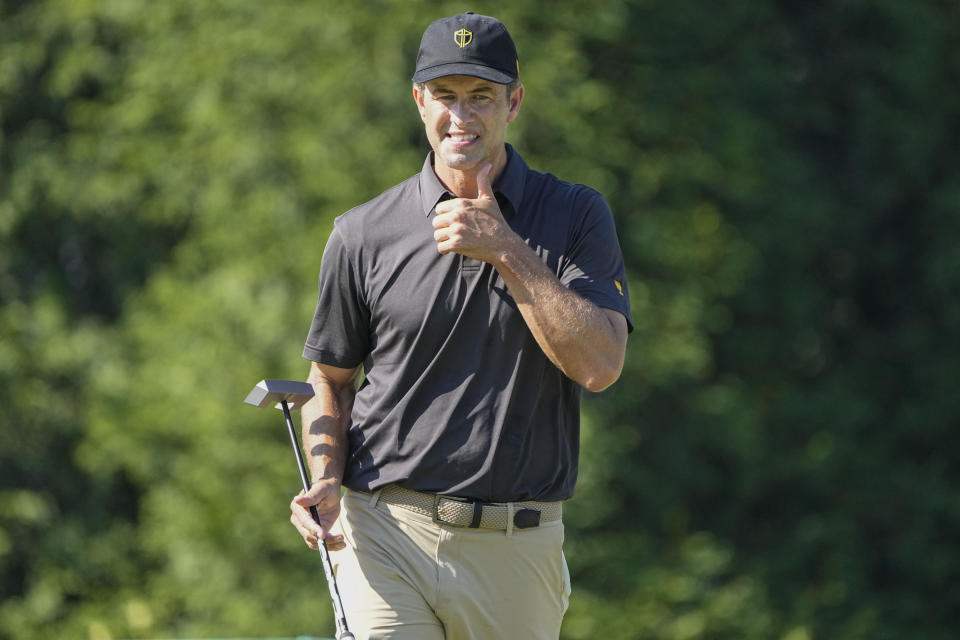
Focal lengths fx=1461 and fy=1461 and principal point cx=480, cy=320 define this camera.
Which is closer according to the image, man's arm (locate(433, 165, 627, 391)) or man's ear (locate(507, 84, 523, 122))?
man's arm (locate(433, 165, 627, 391))

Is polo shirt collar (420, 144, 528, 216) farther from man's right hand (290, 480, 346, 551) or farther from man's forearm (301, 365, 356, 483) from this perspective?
man's right hand (290, 480, 346, 551)

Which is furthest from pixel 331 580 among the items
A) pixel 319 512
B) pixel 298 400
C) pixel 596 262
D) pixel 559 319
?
pixel 596 262

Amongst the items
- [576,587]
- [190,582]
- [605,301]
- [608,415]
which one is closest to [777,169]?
[608,415]

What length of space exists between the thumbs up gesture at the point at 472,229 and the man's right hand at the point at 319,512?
Answer: 0.56 meters

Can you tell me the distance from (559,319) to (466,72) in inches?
19.8

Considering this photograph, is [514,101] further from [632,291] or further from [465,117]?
[632,291]

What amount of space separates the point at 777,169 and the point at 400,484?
7.67 meters

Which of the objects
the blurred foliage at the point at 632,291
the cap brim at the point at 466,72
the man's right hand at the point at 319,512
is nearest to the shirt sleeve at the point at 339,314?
the man's right hand at the point at 319,512

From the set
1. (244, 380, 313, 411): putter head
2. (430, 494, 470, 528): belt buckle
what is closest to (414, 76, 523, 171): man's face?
(244, 380, 313, 411): putter head

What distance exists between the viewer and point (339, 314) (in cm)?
298

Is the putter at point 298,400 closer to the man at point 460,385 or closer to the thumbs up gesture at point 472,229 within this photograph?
the man at point 460,385

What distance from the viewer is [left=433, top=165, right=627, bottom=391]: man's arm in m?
2.64

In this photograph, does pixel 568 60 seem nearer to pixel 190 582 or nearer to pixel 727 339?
pixel 727 339

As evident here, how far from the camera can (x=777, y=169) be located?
1012cm
